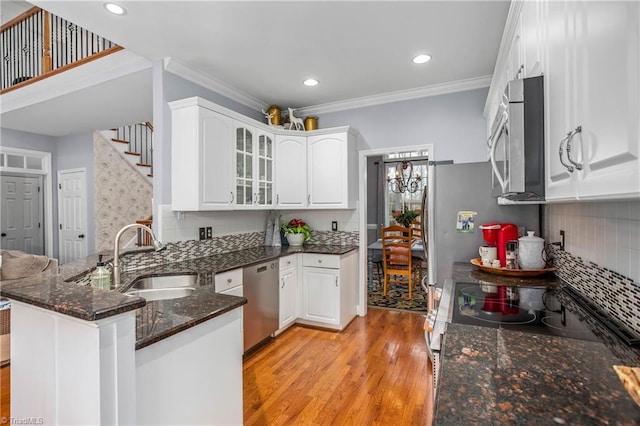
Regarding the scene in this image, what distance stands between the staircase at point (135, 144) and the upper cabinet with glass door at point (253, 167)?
2862 millimetres

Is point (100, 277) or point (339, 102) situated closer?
point (100, 277)

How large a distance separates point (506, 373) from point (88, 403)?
1.21 m

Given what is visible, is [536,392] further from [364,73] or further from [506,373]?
[364,73]

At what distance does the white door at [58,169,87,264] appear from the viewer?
545cm

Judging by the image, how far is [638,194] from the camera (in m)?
0.63

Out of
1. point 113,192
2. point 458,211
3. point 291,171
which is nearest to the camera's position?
point 458,211

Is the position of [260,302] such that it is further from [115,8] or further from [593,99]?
[593,99]

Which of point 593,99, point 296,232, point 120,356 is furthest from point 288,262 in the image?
point 593,99

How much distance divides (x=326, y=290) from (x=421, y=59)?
93.9 inches

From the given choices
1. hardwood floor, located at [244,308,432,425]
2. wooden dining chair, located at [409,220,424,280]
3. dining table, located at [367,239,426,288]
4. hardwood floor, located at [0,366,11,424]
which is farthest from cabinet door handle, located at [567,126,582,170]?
dining table, located at [367,239,426,288]

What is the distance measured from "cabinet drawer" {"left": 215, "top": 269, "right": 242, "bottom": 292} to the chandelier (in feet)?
14.3

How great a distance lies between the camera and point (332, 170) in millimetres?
3598

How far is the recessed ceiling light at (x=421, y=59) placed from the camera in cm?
270

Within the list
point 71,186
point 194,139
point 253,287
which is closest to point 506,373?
point 253,287
